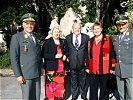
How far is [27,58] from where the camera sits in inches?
229

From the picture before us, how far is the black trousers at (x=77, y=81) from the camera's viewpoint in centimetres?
722

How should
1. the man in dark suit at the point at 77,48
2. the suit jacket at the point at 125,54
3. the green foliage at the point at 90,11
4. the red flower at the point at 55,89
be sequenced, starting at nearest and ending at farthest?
the suit jacket at the point at 125,54 → the red flower at the point at 55,89 → the man in dark suit at the point at 77,48 → the green foliage at the point at 90,11

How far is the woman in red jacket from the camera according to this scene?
6402mm

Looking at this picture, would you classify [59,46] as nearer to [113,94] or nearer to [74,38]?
[74,38]

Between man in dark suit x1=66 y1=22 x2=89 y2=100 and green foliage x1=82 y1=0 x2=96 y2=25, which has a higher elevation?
green foliage x1=82 y1=0 x2=96 y2=25

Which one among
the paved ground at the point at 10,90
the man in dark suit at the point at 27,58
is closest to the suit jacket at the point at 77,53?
the paved ground at the point at 10,90

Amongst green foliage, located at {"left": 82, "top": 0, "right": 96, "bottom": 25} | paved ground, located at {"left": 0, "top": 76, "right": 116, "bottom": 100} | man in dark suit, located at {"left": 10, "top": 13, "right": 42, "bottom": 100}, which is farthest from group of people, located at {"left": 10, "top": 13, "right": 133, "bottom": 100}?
green foliage, located at {"left": 82, "top": 0, "right": 96, "bottom": 25}

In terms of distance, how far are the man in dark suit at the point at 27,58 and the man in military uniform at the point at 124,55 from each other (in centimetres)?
141

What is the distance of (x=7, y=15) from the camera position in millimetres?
14664

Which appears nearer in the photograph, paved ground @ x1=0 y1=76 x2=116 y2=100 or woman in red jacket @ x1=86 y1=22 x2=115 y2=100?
woman in red jacket @ x1=86 y1=22 x2=115 y2=100

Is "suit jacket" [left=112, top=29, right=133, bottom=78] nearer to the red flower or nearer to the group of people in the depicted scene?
the group of people

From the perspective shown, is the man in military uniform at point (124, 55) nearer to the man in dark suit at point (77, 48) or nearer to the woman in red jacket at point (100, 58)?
the woman in red jacket at point (100, 58)

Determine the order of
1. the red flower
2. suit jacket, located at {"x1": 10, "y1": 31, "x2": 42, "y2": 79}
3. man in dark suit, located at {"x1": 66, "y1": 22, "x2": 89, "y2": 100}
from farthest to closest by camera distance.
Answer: man in dark suit, located at {"x1": 66, "y1": 22, "x2": 89, "y2": 100}
the red flower
suit jacket, located at {"x1": 10, "y1": 31, "x2": 42, "y2": 79}

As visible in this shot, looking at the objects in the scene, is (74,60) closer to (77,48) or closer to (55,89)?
(77,48)
